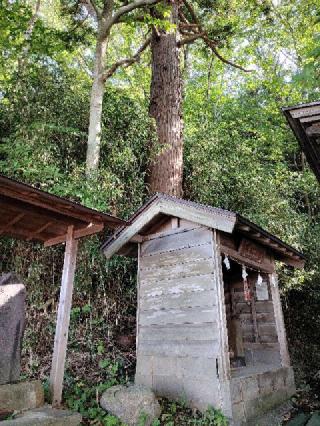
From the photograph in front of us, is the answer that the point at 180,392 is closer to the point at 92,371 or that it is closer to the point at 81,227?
the point at 92,371

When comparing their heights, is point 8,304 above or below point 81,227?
below

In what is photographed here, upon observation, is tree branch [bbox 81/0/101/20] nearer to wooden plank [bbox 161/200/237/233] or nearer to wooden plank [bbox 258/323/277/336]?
wooden plank [bbox 161/200/237/233]

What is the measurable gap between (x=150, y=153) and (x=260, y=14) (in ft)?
32.8

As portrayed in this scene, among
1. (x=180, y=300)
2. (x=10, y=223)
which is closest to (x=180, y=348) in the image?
(x=180, y=300)

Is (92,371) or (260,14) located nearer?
(92,371)

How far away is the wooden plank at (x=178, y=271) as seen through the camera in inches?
244

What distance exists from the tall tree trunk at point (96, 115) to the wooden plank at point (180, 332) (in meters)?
3.86

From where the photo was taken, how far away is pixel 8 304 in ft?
14.3

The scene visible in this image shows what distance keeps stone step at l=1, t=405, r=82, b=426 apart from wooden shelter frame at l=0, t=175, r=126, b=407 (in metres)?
0.35

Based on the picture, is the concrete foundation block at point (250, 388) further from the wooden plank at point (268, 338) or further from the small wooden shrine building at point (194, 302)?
the wooden plank at point (268, 338)

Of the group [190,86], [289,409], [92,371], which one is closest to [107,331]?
[92,371]

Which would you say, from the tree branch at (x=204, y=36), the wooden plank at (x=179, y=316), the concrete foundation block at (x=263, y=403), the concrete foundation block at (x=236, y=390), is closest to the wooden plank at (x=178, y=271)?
the wooden plank at (x=179, y=316)

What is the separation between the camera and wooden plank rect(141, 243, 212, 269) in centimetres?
631

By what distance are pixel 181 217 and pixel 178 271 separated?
42.2 inches
